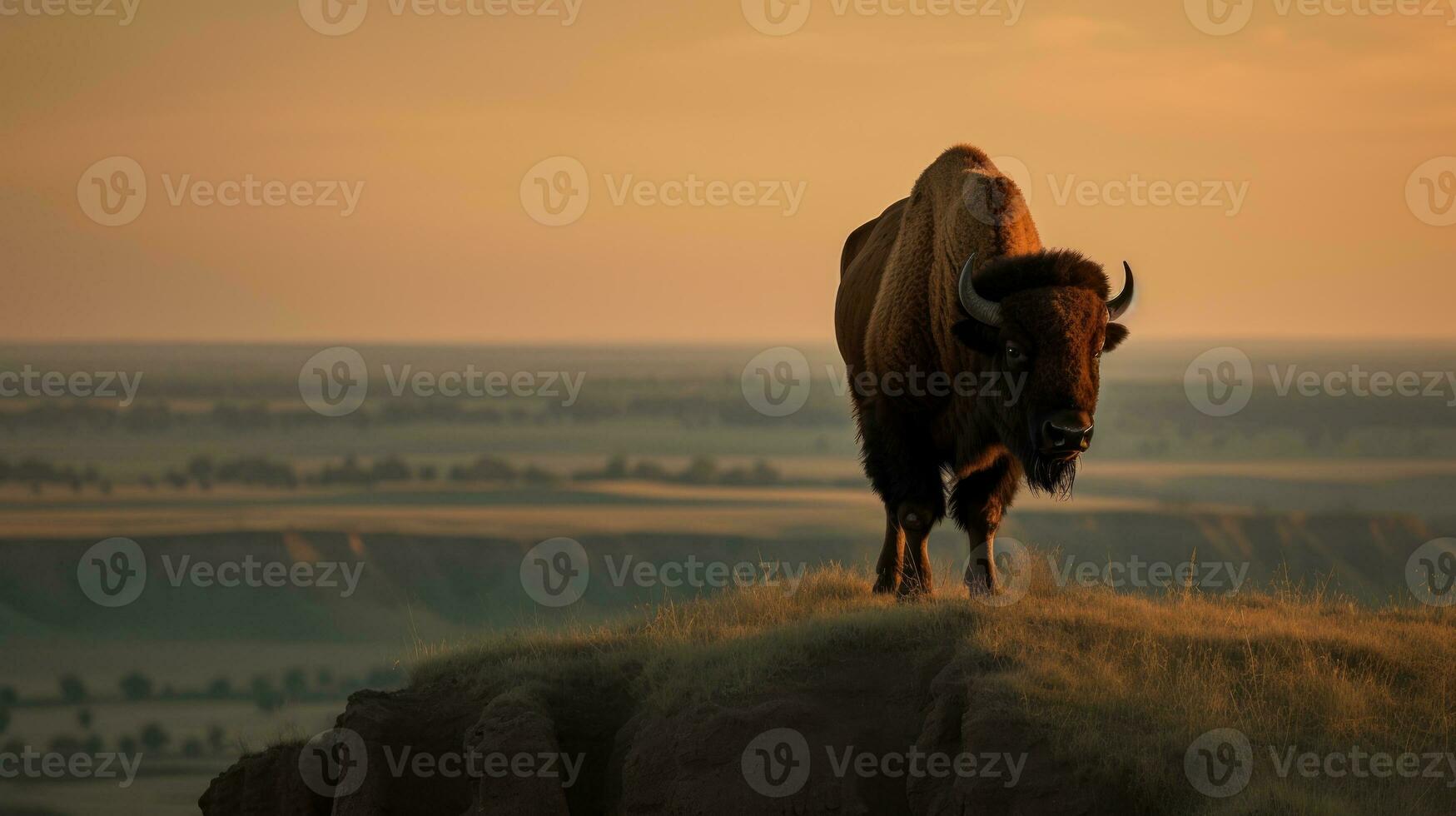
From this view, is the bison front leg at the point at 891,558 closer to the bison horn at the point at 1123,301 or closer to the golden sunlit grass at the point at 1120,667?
the golden sunlit grass at the point at 1120,667

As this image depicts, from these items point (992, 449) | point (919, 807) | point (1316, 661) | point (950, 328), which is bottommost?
point (919, 807)

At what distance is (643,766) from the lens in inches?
459

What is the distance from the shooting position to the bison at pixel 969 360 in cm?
1219

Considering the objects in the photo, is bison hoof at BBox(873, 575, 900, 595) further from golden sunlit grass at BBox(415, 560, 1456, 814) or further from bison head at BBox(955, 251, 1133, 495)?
bison head at BBox(955, 251, 1133, 495)

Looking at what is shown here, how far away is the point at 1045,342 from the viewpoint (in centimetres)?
1214

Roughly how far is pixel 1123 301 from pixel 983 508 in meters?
2.27

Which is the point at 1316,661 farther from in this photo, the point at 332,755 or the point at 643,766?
the point at 332,755

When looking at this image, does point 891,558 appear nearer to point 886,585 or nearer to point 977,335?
point 886,585

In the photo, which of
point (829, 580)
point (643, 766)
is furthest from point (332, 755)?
point (829, 580)

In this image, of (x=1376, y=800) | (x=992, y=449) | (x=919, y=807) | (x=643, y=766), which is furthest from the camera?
(x=992, y=449)

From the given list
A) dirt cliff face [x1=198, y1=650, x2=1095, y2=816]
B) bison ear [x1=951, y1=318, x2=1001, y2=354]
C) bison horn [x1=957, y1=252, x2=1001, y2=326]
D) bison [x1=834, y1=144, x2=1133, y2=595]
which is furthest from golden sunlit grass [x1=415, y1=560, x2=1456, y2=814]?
bison horn [x1=957, y1=252, x2=1001, y2=326]

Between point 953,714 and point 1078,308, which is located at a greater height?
point 1078,308

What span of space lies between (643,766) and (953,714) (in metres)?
2.32

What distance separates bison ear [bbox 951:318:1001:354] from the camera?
1277cm
